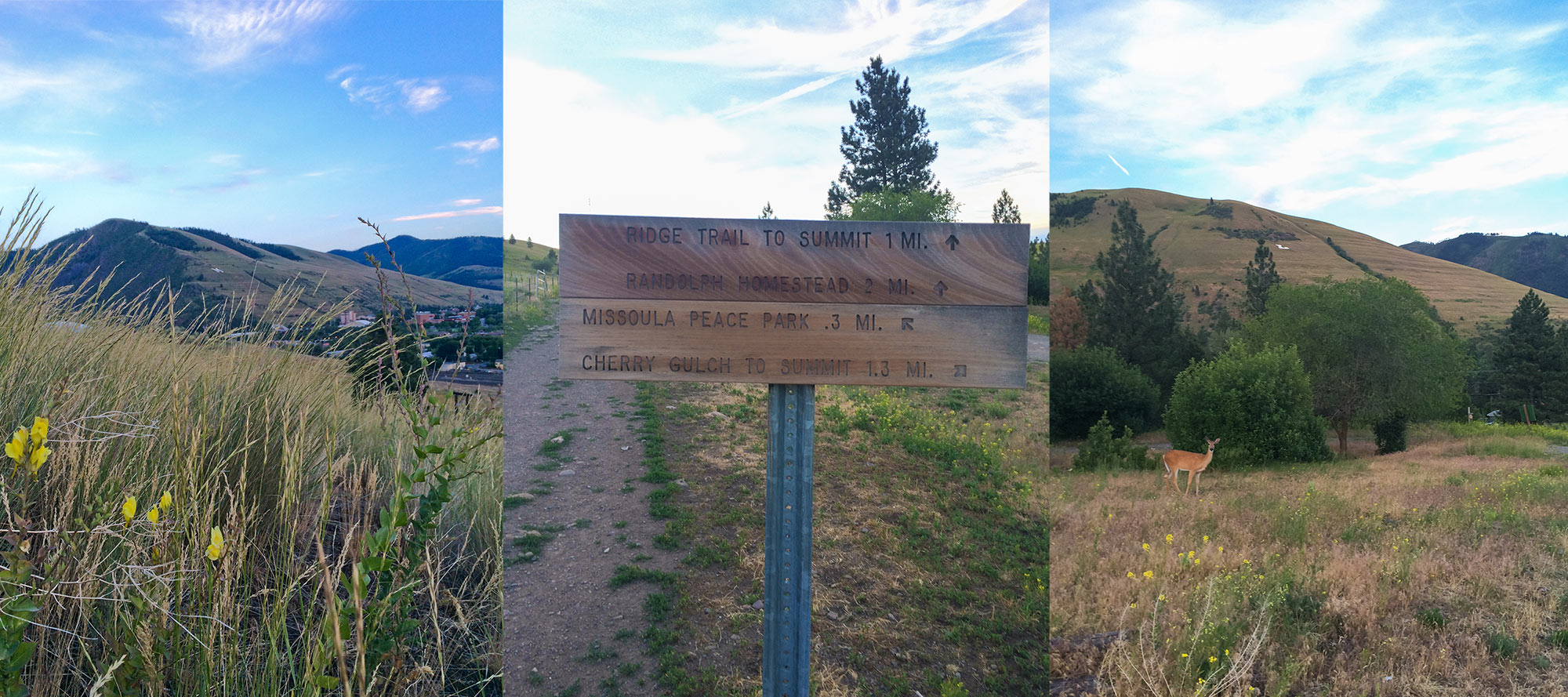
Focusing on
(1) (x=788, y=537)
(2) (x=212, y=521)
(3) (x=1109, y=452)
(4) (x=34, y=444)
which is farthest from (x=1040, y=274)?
(4) (x=34, y=444)

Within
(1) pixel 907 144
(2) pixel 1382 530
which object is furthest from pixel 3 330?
(1) pixel 907 144

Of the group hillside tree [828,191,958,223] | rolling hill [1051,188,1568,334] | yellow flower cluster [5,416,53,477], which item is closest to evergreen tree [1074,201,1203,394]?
rolling hill [1051,188,1568,334]

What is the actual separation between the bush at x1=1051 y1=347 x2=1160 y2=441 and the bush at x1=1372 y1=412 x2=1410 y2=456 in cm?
196

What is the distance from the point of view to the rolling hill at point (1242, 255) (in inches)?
228

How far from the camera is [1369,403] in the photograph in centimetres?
721

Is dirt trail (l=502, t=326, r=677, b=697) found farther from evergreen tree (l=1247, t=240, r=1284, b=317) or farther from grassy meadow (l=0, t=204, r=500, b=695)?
evergreen tree (l=1247, t=240, r=1284, b=317)

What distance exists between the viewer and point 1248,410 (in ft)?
22.8

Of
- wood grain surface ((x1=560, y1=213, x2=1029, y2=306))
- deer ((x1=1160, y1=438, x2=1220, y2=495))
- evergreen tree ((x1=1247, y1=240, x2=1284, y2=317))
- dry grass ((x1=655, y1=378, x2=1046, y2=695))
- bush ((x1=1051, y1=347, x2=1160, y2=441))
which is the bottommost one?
dry grass ((x1=655, y1=378, x2=1046, y2=695))

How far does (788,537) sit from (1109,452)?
495 cm

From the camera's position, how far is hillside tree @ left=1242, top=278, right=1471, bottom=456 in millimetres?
6344

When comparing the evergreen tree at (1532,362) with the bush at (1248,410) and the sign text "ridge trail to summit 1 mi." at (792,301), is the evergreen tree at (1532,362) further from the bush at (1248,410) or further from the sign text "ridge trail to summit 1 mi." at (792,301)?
the sign text "ridge trail to summit 1 mi." at (792,301)

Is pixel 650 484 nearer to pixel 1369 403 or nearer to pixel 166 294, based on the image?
pixel 166 294

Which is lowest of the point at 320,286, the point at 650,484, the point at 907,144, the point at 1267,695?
the point at 1267,695

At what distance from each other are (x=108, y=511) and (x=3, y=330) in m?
1.24
